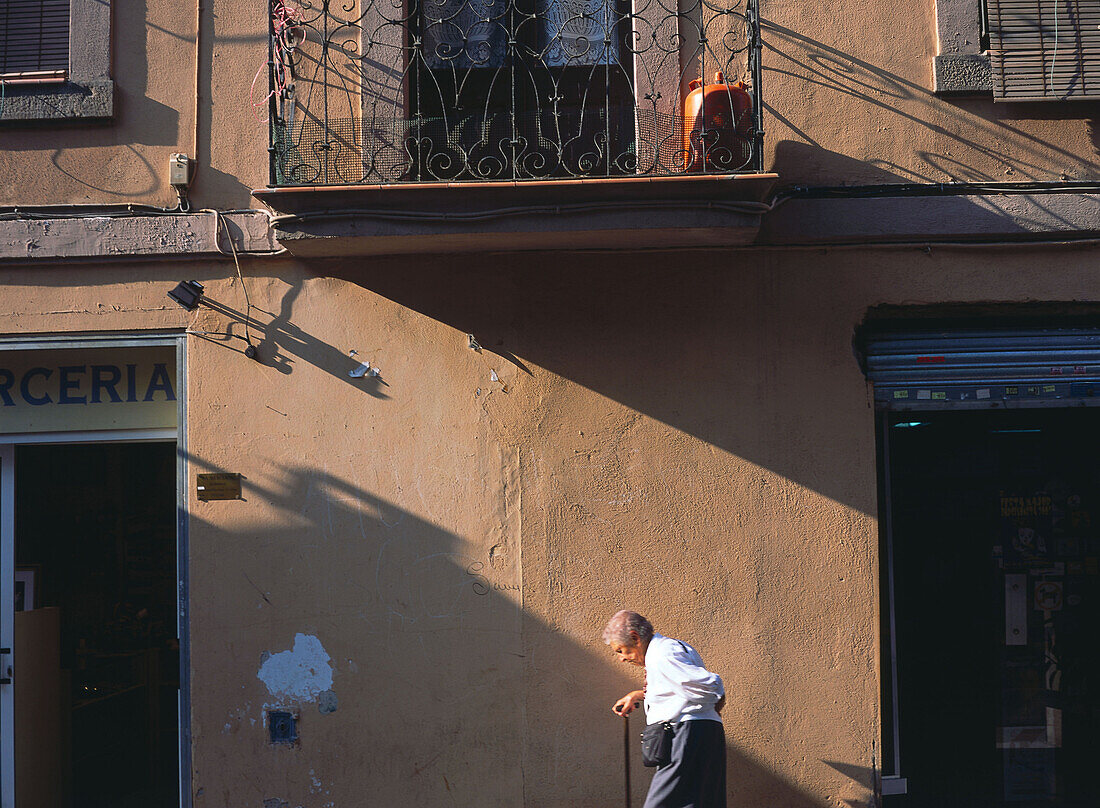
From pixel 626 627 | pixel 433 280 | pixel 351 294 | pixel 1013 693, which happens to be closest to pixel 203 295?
pixel 351 294

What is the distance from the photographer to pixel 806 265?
5.63 meters

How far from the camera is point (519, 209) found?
5.17 metres

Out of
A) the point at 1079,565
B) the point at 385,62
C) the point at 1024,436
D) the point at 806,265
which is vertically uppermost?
the point at 385,62

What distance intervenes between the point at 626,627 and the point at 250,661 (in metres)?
2.41

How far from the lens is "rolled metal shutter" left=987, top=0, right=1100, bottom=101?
561 centimetres

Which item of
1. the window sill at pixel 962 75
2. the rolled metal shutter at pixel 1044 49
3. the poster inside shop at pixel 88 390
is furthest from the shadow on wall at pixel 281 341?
the rolled metal shutter at pixel 1044 49

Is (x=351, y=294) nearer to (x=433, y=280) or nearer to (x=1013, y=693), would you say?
(x=433, y=280)

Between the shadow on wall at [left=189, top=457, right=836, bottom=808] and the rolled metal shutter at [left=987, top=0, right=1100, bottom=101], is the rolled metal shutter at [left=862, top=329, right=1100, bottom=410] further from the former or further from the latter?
the shadow on wall at [left=189, top=457, right=836, bottom=808]

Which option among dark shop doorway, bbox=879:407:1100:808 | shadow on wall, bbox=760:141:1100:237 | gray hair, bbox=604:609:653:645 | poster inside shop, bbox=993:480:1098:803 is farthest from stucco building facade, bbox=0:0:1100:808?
poster inside shop, bbox=993:480:1098:803

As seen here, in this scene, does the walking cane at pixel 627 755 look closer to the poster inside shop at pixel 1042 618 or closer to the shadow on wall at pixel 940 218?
the poster inside shop at pixel 1042 618

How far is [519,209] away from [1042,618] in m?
4.56

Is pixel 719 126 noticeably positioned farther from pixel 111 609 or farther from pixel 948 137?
pixel 111 609

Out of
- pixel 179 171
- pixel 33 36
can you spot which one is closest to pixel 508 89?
pixel 179 171

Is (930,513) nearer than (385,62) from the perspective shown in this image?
No
